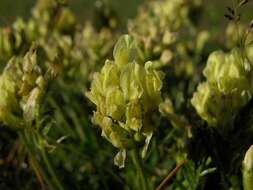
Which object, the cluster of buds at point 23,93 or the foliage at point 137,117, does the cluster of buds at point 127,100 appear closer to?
the foliage at point 137,117

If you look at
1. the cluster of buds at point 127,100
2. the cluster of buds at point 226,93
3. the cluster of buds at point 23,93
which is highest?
the cluster of buds at point 23,93

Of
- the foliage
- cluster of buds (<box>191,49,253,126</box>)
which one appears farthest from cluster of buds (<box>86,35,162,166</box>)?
cluster of buds (<box>191,49,253,126</box>)

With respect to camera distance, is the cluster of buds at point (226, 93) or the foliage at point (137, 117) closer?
the foliage at point (137, 117)

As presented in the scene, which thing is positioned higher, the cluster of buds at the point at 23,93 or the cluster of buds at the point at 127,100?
the cluster of buds at the point at 23,93

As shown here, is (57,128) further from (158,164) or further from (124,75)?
(124,75)

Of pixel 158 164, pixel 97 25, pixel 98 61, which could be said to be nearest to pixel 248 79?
pixel 158 164

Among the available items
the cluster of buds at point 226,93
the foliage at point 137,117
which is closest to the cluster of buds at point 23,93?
the foliage at point 137,117
